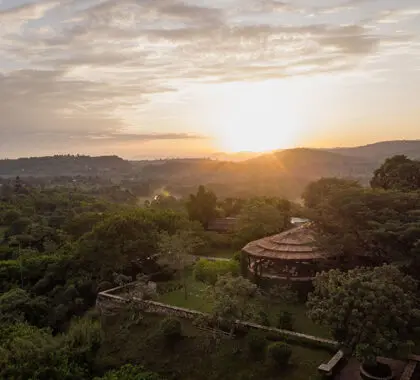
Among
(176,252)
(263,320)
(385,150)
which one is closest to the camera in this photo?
(263,320)

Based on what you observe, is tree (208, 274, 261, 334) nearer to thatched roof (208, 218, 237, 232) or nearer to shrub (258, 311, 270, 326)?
shrub (258, 311, 270, 326)

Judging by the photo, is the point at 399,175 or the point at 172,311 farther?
the point at 399,175

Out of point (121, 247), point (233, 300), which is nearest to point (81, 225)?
point (121, 247)

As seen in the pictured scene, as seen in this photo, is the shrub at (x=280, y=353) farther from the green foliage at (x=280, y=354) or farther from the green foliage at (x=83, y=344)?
the green foliage at (x=83, y=344)

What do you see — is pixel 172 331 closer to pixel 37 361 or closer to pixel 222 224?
pixel 37 361

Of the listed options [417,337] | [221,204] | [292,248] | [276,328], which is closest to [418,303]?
[417,337]

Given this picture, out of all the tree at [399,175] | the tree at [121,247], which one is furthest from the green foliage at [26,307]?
the tree at [399,175]

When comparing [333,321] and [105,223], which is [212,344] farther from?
[105,223]
